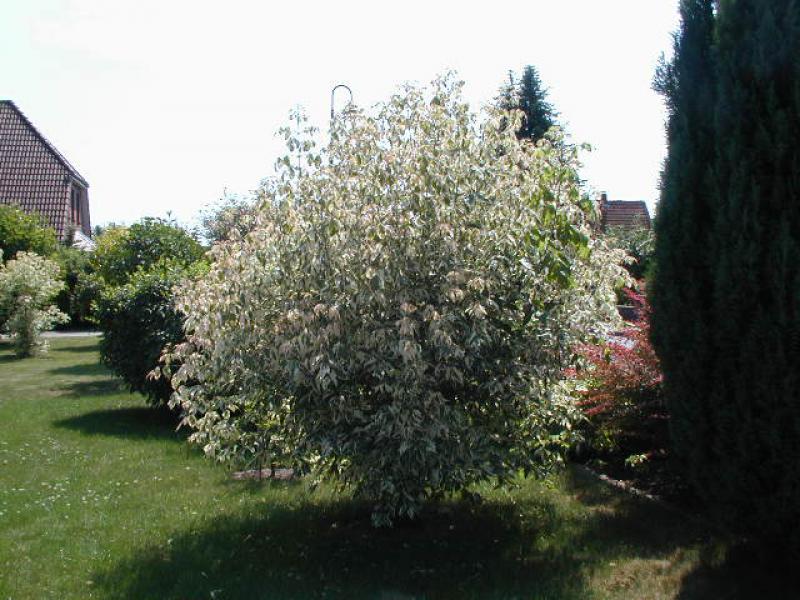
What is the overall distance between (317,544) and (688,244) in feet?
10.7

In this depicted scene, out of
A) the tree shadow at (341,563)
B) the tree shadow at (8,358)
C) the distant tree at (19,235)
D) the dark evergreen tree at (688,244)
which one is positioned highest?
the distant tree at (19,235)

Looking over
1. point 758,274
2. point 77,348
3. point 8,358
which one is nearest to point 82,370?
point 8,358

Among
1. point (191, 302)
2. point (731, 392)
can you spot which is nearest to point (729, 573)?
point (731, 392)

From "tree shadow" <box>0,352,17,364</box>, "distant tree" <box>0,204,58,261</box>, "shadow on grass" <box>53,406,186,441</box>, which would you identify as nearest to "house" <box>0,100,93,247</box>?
"distant tree" <box>0,204,58,261</box>

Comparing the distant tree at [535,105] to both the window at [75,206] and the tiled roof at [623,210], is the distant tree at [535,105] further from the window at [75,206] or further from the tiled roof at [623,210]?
the window at [75,206]

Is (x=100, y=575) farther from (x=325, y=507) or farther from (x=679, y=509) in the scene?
(x=679, y=509)

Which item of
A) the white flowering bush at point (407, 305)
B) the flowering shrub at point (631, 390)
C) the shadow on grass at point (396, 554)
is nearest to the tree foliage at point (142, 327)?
the shadow on grass at point (396, 554)

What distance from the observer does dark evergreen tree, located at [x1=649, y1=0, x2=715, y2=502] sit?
4582mm

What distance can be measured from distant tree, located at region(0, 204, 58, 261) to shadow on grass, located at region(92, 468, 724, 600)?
75.1ft

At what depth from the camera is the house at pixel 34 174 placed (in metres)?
34.6

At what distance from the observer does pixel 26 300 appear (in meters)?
20.1

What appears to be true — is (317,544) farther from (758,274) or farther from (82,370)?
(82,370)

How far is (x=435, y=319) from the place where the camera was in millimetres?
4602

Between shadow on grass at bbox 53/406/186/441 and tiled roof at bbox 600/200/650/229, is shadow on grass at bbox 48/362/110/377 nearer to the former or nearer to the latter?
shadow on grass at bbox 53/406/186/441
